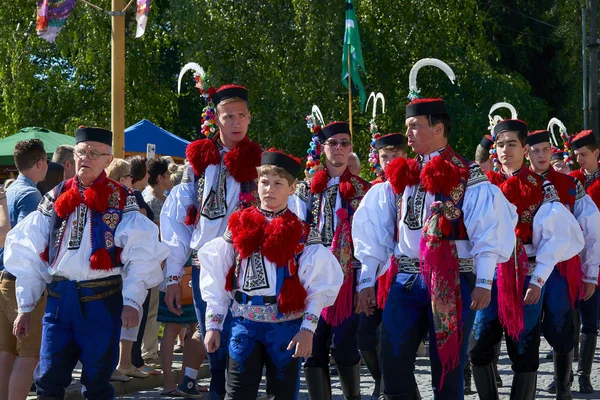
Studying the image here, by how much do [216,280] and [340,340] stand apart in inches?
68.1

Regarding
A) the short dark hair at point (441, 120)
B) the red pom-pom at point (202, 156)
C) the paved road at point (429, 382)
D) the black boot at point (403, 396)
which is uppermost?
the short dark hair at point (441, 120)

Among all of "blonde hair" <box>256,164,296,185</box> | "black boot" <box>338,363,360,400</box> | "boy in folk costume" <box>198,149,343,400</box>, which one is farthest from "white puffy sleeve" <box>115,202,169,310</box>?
"black boot" <box>338,363,360,400</box>

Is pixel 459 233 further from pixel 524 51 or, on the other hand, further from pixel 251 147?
pixel 524 51

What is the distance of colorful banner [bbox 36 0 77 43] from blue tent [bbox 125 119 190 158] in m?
3.69

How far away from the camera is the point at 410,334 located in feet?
18.3

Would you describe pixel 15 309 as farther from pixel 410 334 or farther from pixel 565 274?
pixel 565 274

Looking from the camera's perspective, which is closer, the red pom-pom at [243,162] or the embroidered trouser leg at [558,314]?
the red pom-pom at [243,162]

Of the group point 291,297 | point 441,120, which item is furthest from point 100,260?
point 441,120

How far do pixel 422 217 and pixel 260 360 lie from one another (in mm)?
1279

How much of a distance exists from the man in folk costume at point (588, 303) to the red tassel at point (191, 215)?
3616mm

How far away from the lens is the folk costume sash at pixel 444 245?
18.1 feet

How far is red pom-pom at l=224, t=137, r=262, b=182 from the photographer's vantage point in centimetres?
629

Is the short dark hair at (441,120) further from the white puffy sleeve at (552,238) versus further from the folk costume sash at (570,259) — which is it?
the folk costume sash at (570,259)

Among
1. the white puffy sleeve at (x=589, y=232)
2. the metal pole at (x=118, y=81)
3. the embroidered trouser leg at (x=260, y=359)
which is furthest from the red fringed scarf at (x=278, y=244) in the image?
the metal pole at (x=118, y=81)
